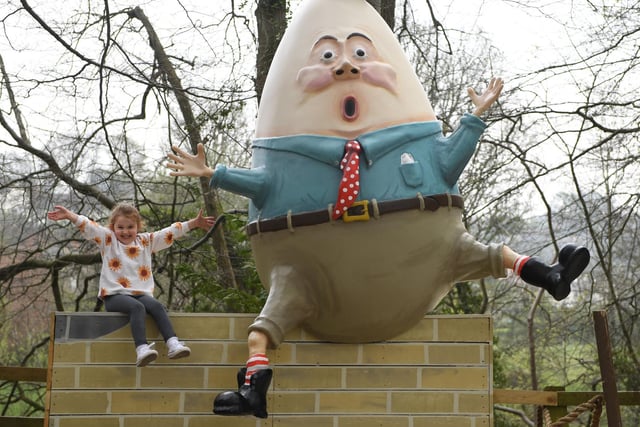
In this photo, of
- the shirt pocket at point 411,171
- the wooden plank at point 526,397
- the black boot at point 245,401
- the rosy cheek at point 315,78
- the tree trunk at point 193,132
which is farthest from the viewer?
the tree trunk at point 193,132

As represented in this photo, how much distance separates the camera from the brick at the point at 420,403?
12.8 feet

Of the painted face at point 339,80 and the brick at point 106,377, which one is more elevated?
the painted face at point 339,80

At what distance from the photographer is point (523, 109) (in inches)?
269

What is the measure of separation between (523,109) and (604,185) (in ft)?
3.40

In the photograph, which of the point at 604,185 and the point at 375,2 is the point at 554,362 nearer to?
the point at 604,185

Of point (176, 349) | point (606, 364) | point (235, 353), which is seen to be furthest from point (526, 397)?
point (176, 349)

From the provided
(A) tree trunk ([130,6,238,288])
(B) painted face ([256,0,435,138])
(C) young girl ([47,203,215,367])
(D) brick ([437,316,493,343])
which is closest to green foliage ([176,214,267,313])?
(A) tree trunk ([130,6,238,288])

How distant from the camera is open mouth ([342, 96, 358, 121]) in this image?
11.8ft

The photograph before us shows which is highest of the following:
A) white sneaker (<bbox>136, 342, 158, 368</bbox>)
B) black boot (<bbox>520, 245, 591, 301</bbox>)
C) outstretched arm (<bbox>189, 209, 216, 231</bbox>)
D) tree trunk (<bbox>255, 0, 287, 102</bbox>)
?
tree trunk (<bbox>255, 0, 287, 102</bbox>)

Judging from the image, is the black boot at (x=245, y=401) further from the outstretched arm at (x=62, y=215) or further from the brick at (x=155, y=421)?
the outstretched arm at (x=62, y=215)

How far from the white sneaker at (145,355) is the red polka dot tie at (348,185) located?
3.31 feet

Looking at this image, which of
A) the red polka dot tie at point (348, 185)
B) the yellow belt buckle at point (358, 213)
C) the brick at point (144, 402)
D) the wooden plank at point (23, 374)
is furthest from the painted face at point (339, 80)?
the wooden plank at point (23, 374)

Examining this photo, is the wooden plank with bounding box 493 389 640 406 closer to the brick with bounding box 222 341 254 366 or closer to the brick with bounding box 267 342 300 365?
the brick with bounding box 267 342 300 365

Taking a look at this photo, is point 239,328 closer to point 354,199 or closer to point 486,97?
point 354,199
